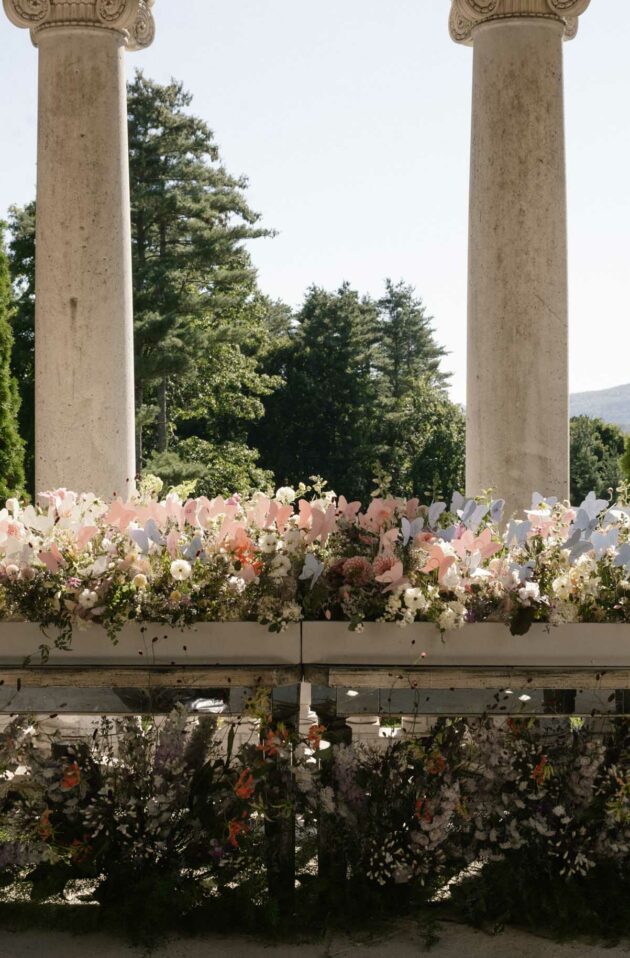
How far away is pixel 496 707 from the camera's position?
52.1ft

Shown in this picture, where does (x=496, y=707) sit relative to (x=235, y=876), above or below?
above

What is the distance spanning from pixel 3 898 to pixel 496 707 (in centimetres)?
665

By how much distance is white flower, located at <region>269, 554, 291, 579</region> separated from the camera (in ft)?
51.9

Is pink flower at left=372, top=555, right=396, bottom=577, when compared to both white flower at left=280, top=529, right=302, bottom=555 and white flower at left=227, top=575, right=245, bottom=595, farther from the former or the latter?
white flower at left=227, top=575, right=245, bottom=595

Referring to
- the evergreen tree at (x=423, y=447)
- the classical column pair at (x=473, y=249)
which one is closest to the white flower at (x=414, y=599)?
the classical column pair at (x=473, y=249)

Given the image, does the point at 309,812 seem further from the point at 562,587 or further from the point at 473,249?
the point at 473,249

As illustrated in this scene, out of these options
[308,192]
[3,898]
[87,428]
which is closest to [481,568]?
[3,898]

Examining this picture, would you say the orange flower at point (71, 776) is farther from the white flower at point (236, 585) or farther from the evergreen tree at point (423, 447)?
the evergreen tree at point (423, 447)

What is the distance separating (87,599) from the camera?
15234 mm

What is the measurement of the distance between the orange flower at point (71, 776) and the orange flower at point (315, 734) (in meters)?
2.92

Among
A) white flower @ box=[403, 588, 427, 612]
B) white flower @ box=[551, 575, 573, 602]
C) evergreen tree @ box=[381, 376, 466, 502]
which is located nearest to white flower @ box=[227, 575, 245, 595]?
white flower @ box=[403, 588, 427, 612]

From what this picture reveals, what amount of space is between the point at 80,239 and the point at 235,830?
1570cm

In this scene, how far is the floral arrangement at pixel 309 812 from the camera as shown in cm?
1535

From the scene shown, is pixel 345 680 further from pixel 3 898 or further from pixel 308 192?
pixel 308 192
